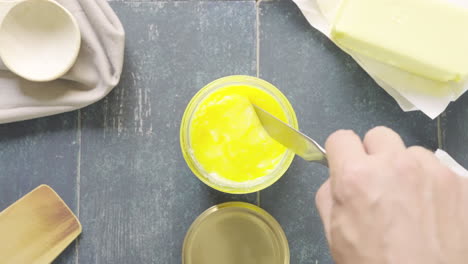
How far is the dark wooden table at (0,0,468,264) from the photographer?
909mm

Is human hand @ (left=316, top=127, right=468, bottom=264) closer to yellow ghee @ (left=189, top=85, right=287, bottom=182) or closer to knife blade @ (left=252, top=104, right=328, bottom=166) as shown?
knife blade @ (left=252, top=104, right=328, bottom=166)

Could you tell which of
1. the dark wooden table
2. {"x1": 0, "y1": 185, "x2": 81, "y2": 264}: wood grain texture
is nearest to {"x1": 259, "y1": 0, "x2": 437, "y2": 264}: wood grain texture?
the dark wooden table

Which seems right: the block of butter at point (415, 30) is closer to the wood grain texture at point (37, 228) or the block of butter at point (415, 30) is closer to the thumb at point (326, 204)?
the thumb at point (326, 204)

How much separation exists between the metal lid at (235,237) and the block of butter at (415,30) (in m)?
0.40

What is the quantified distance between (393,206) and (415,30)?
1.47 ft

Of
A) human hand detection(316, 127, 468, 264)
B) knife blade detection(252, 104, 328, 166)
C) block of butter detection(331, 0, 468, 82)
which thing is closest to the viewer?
human hand detection(316, 127, 468, 264)

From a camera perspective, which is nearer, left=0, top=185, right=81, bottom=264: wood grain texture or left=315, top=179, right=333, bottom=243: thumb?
left=315, top=179, right=333, bottom=243: thumb

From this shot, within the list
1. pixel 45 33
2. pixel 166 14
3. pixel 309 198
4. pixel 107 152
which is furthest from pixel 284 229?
pixel 45 33

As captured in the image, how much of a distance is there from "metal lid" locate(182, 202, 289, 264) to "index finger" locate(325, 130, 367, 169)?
1.14ft

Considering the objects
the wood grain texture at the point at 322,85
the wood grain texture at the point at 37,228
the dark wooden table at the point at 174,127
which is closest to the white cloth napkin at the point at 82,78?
the dark wooden table at the point at 174,127

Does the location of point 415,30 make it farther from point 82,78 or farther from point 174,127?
point 82,78

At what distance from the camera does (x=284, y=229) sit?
905 mm

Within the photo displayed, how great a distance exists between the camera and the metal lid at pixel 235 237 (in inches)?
34.6

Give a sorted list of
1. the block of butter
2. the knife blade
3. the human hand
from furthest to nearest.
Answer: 1. the block of butter
2. the knife blade
3. the human hand
